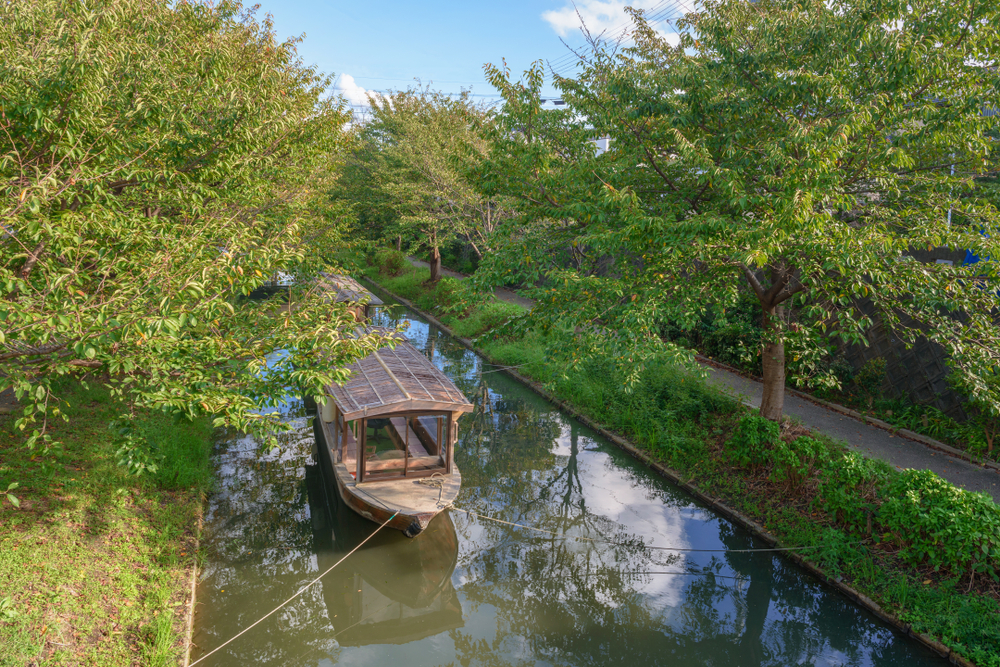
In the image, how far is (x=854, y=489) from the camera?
892cm

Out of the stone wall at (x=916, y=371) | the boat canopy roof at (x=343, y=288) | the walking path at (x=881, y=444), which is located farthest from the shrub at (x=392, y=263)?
the stone wall at (x=916, y=371)

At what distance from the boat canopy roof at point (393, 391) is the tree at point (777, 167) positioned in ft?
6.87

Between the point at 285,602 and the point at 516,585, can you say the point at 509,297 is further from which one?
the point at 285,602

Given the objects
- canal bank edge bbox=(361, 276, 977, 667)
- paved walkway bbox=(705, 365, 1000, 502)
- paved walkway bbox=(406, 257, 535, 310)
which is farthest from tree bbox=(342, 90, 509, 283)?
paved walkway bbox=(705, 365, 1000, 502)

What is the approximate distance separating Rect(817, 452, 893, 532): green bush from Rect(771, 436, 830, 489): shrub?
48 cm

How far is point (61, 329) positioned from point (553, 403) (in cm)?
1335

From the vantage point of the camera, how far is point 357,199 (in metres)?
30.9

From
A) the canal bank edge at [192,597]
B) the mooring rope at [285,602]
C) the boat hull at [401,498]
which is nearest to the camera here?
the canal bank edge at [192,597]

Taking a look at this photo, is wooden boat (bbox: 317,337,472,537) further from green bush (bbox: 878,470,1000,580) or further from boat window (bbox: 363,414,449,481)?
green bush (bbox: 878,470,1000,580)

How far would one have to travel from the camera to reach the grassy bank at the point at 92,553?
6258mm

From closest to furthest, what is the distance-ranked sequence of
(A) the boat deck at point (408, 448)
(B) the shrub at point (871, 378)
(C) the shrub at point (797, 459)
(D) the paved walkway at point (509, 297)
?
(C) the shrub at point (797, 459) → (A) the boat deck at point (408, 448) → (B) the shrub at point (871, 378) → (D) the paved walkway at point (509, 297)

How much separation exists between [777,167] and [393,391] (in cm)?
711

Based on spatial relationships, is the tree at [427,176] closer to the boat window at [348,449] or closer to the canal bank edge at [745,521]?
the canal bank edge at [745,521]

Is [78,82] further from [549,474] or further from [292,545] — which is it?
[549,474]
